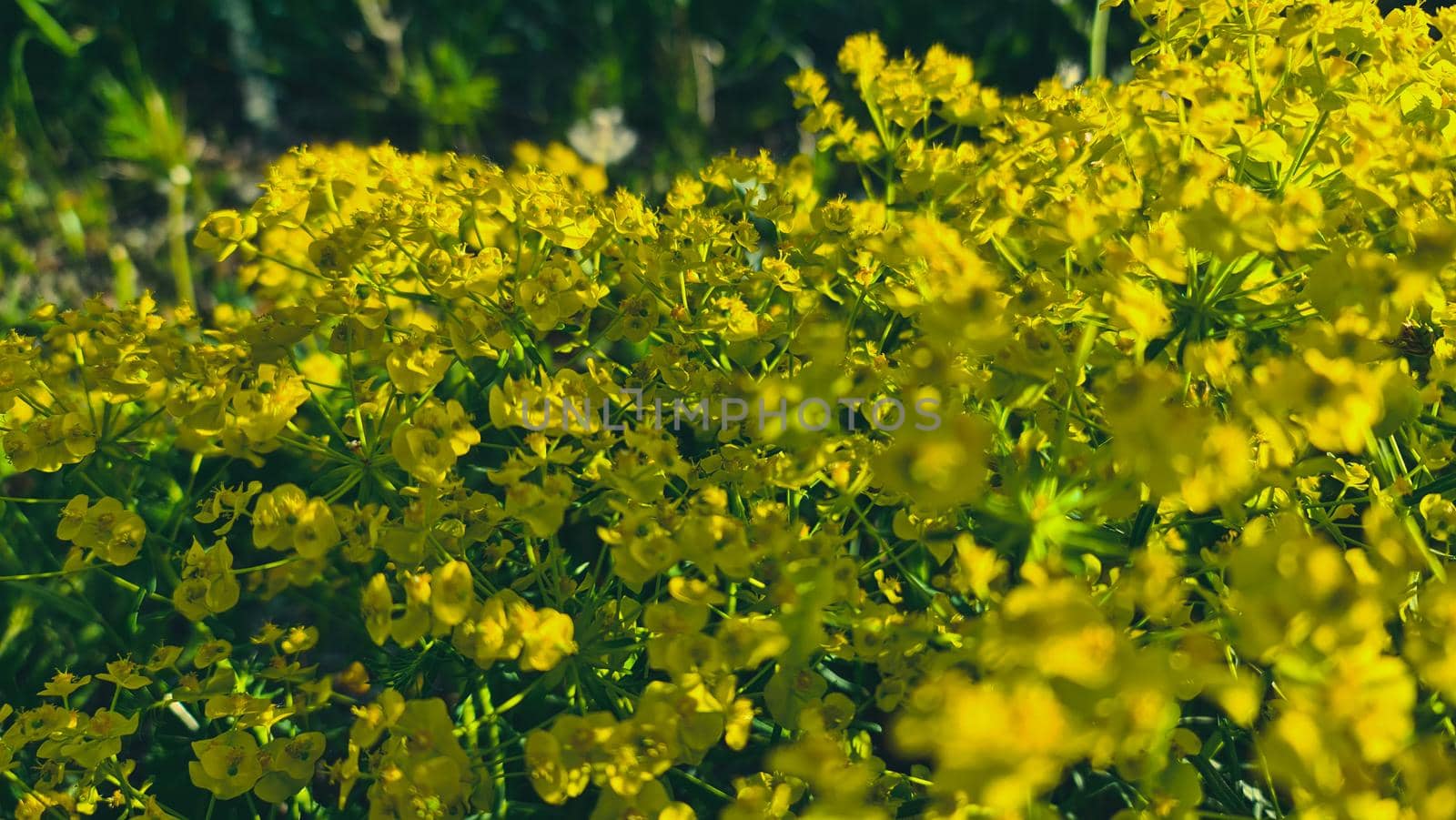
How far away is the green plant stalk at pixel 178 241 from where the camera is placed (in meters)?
2.63

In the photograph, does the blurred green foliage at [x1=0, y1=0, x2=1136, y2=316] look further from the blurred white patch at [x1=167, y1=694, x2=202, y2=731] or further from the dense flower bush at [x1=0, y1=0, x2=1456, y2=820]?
the blurred white patch at [x1=167, y1=694, x2=202, y2=731]

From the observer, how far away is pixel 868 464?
3.43 ft

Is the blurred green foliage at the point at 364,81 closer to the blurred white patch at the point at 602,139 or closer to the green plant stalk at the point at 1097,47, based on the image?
the blurred white patch at the point at 602,139

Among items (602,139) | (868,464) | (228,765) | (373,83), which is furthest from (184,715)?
(373,83)

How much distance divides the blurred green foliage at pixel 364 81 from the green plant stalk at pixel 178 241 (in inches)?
1.2

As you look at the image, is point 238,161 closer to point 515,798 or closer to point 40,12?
point 40,12

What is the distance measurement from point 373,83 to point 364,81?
6 cm

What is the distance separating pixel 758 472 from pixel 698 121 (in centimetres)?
A: 267

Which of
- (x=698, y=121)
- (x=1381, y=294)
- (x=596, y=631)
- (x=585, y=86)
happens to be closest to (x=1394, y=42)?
(x=1381, y=294)

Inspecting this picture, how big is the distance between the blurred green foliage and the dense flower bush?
197 centimetres

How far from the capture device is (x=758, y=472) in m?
1.09

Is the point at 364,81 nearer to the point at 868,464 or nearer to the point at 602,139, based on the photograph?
the point at 602,139

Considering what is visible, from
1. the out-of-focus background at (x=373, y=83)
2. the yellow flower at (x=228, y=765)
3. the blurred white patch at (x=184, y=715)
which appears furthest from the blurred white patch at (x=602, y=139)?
the yellow flower at (x=228, y=765)

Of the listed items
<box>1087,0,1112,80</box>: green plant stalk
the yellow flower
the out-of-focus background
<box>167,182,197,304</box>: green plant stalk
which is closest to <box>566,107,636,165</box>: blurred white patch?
the out-of-focus background
